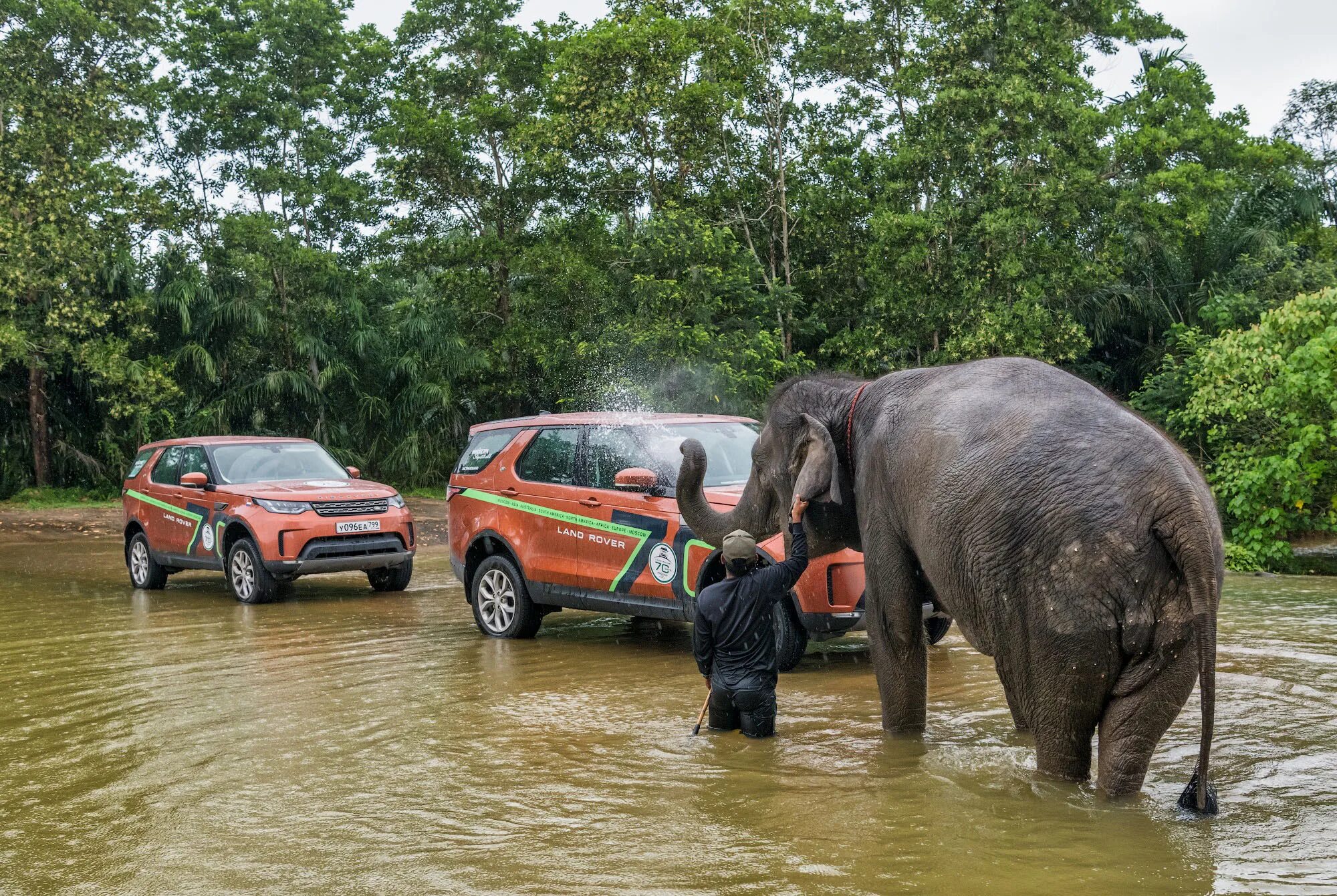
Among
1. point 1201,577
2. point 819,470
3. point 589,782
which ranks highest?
point 819,470

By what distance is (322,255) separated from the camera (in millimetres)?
29938

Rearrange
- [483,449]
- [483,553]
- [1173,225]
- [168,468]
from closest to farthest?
[483,553] < [483,449] < [168,468] < [1173,225]

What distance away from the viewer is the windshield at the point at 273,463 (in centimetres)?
1481

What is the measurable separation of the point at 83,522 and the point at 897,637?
21.2 meters

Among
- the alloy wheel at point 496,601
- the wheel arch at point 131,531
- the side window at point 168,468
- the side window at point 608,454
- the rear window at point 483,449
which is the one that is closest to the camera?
the side window at point 608,454

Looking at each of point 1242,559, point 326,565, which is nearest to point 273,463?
point 326,565

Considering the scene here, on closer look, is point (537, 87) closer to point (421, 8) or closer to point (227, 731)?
point (421, 8)

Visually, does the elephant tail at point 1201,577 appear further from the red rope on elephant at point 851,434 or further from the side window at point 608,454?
the side window at point 608,454

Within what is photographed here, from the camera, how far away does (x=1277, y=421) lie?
17734mm

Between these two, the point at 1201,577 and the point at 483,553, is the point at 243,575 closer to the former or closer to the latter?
the point at 483,553

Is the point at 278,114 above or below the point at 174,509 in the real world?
above

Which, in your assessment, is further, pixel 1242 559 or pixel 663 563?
pixel 1242 559

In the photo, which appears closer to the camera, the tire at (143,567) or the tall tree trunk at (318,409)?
the tire at (143,567)

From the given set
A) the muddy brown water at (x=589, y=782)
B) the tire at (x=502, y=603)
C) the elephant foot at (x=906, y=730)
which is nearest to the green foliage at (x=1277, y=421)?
the muddy brown water at (x=589, y=782)
